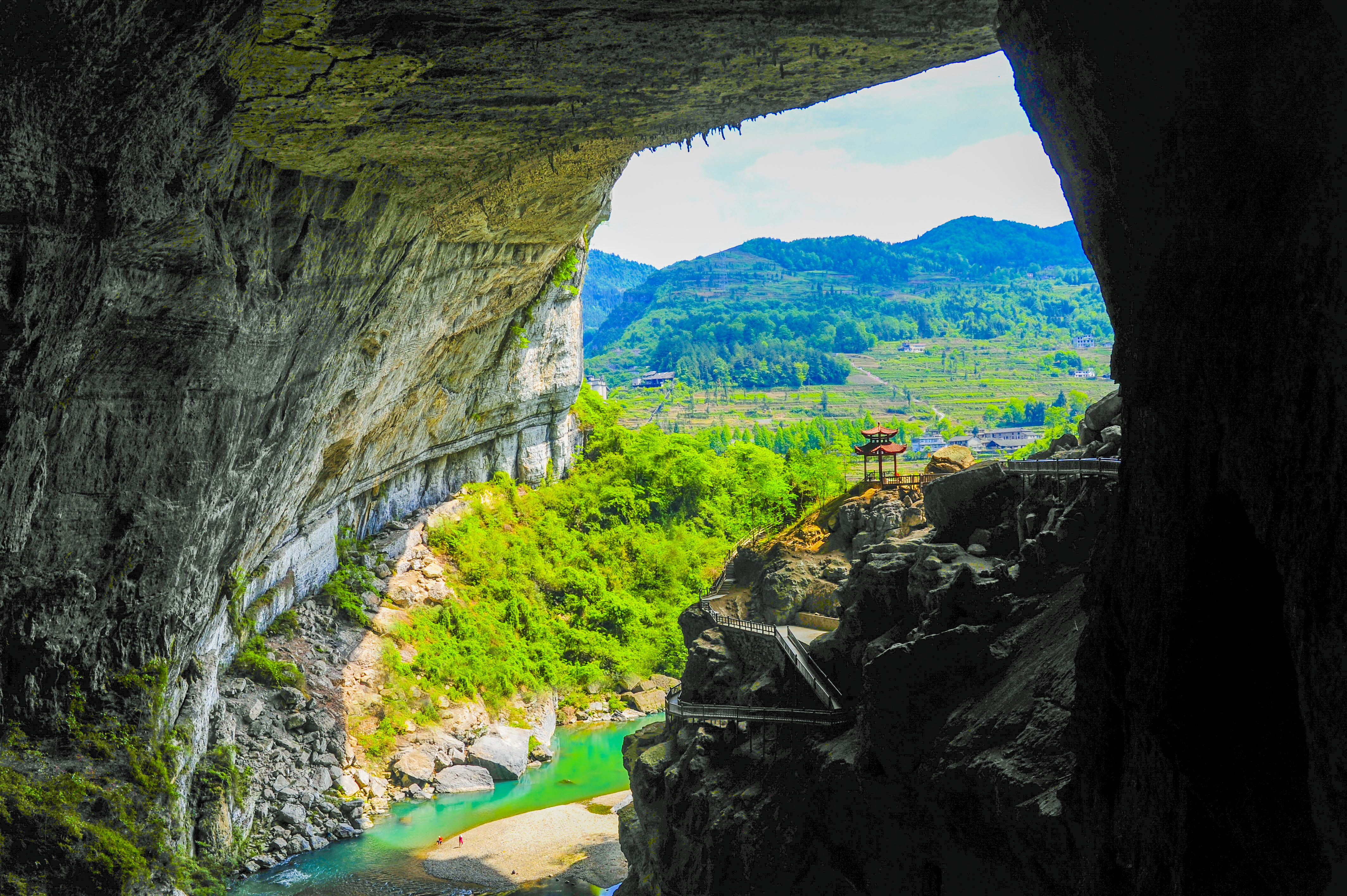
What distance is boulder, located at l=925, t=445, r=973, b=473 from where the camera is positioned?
24.5 meters

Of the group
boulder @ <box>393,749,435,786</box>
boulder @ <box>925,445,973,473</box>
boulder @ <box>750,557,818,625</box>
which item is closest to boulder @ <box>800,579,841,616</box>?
boulder @ <box>750,557,818,625</box>

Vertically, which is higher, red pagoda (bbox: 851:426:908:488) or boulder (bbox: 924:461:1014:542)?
red pagoda (bbox: 851:426:908:488)

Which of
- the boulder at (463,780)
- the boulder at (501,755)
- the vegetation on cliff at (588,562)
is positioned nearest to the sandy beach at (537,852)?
the boulder at (463,780)

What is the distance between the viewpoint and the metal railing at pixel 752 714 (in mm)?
15047

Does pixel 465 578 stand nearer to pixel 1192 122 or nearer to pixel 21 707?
pixel 21 707

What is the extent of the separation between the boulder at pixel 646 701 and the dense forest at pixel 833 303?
Answer: 86.0 m

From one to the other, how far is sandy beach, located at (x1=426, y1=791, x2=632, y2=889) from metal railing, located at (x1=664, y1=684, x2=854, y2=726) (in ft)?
18.3

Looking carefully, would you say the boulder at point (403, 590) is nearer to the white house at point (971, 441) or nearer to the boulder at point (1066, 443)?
the boulder at point (1066, 443)

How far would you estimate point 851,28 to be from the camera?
1288 cm

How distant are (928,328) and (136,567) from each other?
5435 inches

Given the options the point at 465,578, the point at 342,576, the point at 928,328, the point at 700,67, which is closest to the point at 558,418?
the point at 465,578

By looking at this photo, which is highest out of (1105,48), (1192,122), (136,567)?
(1105,48)

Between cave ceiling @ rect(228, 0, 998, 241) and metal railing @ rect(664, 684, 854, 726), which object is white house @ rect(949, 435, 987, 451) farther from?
cave ceiling @ rect(228, 0, 998, 241)

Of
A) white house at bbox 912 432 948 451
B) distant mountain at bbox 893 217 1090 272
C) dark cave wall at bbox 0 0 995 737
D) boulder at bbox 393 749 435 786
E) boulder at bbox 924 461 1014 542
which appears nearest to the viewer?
dark cave wall at bbox 0 0 995 737
